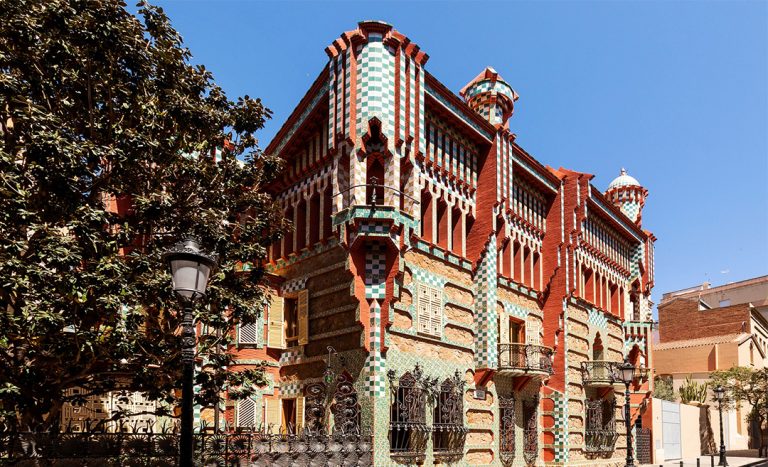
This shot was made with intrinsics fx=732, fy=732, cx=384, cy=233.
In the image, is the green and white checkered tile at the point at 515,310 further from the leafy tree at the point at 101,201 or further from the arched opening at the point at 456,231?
the leafy tree at the point at 101,201

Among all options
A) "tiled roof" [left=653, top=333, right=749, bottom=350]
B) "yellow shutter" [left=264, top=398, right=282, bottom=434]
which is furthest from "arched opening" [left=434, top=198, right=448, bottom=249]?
"tiled roof" [left=653, top=333, right=749, bottom=350]

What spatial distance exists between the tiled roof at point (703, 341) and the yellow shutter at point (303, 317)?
43.0 m

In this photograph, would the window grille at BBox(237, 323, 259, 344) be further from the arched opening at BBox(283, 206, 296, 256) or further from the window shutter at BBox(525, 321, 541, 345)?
the window shutter at BBox(525, 321, 541, 345)

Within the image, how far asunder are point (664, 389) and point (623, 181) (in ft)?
64.3

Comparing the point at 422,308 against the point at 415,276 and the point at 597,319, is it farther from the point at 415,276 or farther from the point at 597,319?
the point at 597,319

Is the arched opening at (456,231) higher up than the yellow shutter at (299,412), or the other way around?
the arched opening at (456,231)

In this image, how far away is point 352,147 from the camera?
708 inches

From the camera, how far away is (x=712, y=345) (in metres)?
54.2

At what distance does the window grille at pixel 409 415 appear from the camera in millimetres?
17625

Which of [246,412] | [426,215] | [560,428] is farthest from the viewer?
[560,428]

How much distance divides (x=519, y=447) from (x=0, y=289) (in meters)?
16.8

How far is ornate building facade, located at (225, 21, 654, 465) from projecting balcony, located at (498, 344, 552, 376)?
0.18 feet

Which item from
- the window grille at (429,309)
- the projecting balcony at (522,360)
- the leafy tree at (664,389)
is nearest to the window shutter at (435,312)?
the window grille at (429,309)

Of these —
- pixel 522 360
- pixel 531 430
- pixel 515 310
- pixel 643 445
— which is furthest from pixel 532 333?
pixel 643 445
